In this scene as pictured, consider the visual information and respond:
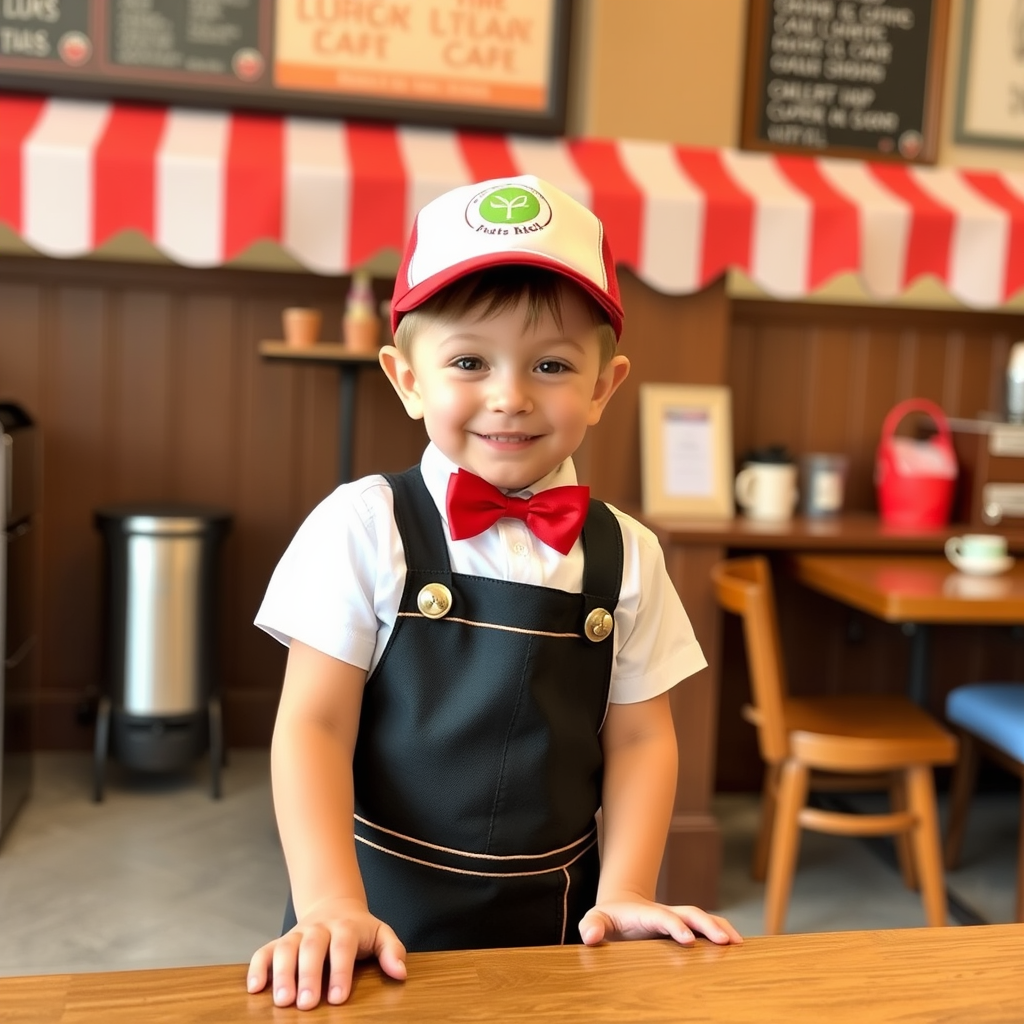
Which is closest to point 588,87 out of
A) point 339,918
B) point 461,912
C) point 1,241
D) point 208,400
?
point 208,400

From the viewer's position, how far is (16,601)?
3221 millimetres

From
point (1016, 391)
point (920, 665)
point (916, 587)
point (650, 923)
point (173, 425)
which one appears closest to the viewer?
point (650, 923)

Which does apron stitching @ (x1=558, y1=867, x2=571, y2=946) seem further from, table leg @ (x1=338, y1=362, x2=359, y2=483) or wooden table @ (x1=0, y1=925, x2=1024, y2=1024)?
table leg @ (x1=338, y1=362, x2=359, y2=483)

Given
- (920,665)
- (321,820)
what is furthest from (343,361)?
(321,820)

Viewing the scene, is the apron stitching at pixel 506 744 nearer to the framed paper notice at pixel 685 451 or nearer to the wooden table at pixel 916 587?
the wooden table at pixel 916 587

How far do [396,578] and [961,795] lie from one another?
105 inches

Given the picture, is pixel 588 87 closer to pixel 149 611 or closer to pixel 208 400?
pixel 208 400

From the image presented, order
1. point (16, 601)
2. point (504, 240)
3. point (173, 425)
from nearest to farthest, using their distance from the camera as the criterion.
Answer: point (504, 240)
point (16, 601)
point (173, 425)

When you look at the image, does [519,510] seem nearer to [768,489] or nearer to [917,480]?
[768,489]

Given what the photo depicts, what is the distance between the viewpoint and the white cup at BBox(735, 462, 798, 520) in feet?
10.8

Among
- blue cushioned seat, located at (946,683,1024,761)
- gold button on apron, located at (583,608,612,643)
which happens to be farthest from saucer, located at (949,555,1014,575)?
gold button on apron, located at (583,608,612,643)

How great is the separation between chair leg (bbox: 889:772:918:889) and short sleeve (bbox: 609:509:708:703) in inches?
77.2

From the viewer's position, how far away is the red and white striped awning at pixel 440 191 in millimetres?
2879

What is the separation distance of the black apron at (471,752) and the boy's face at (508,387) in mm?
134
